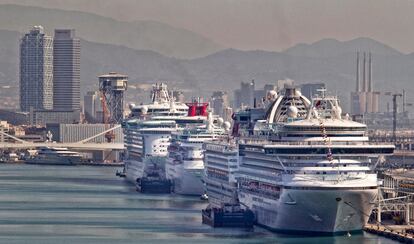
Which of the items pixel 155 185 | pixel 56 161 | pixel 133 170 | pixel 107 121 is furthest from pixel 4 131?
pixel 155 185

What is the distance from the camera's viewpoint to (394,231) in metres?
60.8

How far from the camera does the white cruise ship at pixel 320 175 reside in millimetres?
58469

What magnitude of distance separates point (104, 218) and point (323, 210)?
44.4ft

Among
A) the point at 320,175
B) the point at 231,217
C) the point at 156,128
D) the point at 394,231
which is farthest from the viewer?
the point at 156,128

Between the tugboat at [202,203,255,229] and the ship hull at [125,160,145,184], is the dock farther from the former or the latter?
the ship hull at [125,160,145,184]

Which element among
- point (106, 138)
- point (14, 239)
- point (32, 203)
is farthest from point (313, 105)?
point (106, 138)

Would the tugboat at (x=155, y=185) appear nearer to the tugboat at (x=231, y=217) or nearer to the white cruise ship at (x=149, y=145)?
the white cruise ship at (x=149, y=145)

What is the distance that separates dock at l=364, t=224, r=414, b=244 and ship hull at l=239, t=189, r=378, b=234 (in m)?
1.00

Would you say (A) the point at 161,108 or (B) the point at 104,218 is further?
(A) the point at 161,108

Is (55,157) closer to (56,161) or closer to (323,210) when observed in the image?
(56,161)

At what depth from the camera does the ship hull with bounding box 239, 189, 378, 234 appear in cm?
5828

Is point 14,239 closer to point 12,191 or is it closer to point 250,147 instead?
point 250,147

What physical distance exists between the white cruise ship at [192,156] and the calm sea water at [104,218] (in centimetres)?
121

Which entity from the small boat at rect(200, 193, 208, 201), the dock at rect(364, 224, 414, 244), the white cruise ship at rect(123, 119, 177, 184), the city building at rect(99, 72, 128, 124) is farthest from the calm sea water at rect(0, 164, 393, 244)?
the city building at rect(99, 72, 128, 124)
